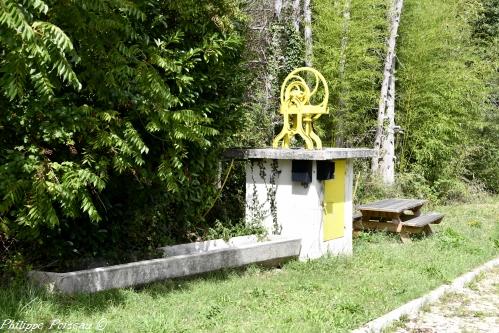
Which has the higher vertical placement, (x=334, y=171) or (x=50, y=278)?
(x=334, y=171)

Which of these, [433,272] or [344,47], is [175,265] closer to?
[433,272]

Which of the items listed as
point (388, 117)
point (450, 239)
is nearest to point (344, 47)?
point (388, 117)

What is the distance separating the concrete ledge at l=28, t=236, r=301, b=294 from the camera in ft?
16.6

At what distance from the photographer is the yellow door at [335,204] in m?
7.68

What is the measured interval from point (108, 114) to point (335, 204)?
380 cm

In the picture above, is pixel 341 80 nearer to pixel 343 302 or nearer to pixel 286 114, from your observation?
pixel 286 114

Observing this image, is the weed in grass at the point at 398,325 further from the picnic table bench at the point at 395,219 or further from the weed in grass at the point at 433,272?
the picnic table bench at the point at 395,219

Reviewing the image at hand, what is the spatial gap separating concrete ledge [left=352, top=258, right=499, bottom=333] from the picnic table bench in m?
1.96

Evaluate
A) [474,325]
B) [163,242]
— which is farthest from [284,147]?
[474,325]

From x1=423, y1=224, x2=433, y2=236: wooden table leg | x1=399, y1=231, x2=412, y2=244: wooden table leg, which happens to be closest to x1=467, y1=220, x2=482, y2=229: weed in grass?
x1=423, y1=224, x2=433, y2=236: wooden table leg

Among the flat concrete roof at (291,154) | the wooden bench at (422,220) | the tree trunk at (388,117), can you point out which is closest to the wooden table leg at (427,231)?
the wooden bench at (422,220)

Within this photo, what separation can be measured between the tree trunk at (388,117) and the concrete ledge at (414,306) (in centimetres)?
712

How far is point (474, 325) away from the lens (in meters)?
5.24

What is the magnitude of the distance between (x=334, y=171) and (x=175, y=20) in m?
2.80
